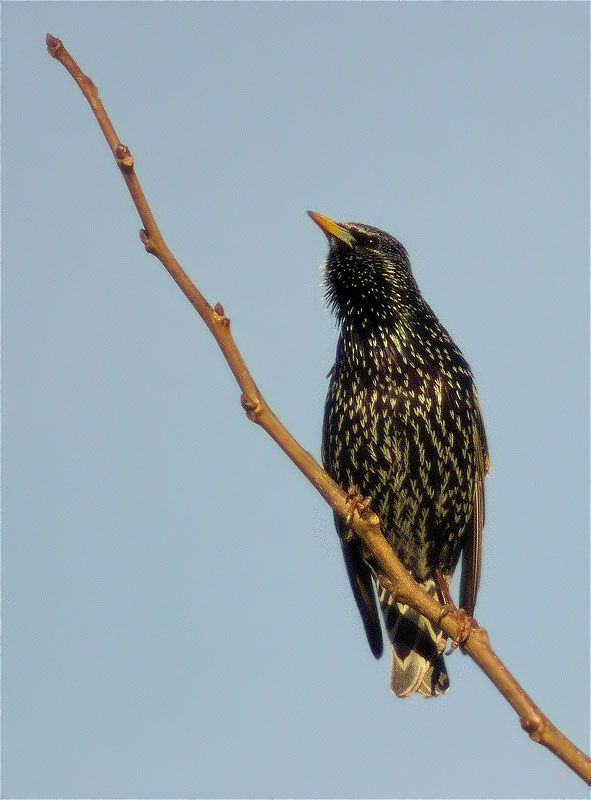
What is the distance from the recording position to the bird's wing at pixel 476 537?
24.3 feet

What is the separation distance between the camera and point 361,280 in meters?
7.35

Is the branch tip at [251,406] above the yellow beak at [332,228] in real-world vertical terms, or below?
→ below

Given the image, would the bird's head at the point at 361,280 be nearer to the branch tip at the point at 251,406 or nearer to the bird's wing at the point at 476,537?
the bird's wing at the point at 476,537

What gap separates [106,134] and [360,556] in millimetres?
4864

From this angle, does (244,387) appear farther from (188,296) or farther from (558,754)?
(558,754)

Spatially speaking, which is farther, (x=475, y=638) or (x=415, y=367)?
(x=415, y=367)

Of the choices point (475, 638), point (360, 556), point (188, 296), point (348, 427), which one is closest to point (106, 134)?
point (188, 296)

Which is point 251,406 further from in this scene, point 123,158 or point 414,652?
point 414,652

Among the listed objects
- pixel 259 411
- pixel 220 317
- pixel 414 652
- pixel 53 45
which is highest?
pixel 53 45

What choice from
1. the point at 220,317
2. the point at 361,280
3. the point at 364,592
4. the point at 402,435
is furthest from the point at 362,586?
the point at 220,317

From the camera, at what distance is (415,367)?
7.11m

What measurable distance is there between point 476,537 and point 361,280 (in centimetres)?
207

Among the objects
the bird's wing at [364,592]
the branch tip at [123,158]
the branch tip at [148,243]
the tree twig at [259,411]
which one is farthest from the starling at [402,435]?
the branch tip at [123,158]

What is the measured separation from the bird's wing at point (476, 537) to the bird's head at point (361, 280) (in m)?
0.91
